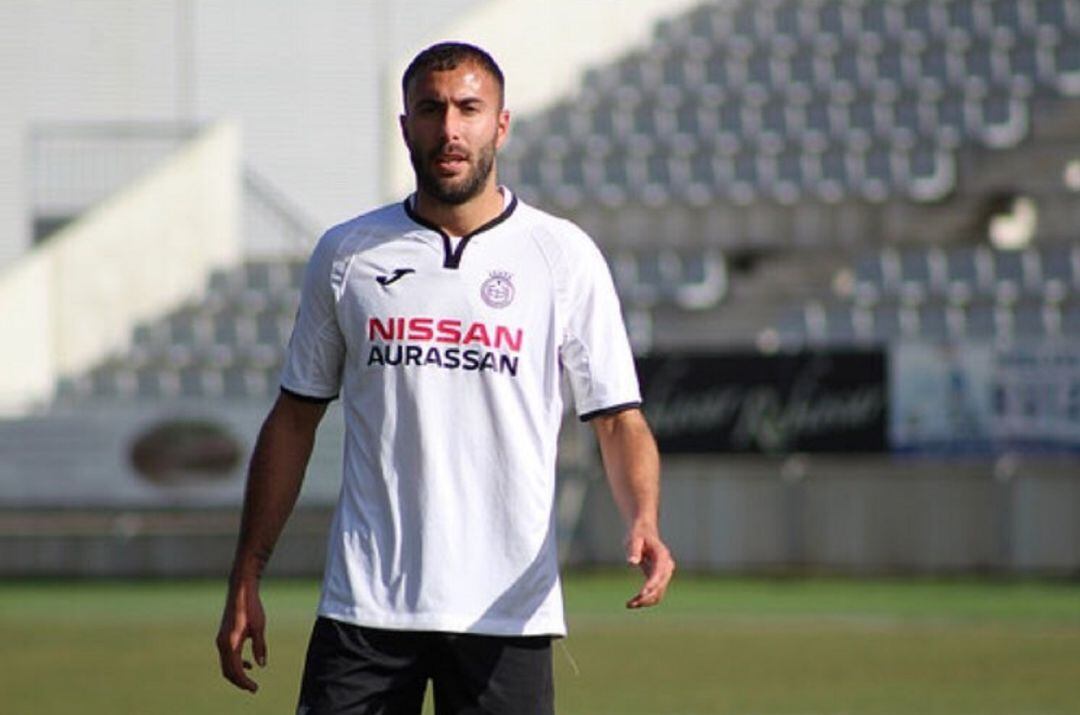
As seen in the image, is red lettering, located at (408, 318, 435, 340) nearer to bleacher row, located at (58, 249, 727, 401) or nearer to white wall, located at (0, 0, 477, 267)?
bleacher row, located at (58, 249, 727, 401)

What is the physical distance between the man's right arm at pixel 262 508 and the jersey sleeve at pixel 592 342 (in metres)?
0.53

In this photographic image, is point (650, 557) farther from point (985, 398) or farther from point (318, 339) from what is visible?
point (985, 398)

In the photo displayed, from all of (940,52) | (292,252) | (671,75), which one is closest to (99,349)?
(292,252)

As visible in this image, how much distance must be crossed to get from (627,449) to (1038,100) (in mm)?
23646

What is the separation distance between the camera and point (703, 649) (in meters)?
16.5

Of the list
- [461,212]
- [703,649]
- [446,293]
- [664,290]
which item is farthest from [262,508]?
[664,290]

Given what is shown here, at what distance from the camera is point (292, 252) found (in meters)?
29.9

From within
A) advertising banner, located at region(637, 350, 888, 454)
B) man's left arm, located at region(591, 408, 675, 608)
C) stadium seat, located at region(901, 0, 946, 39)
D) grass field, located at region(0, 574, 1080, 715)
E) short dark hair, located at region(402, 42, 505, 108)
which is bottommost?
grass field, located at region(0, 574, 1080, 715)

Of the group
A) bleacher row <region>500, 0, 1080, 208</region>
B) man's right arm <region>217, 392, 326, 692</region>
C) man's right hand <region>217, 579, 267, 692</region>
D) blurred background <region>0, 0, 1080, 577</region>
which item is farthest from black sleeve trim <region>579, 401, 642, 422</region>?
bleacher row <region>500, 0, 1080, 208</region>

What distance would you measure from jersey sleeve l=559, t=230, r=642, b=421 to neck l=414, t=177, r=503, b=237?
0.64 ft

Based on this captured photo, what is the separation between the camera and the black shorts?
5.62m

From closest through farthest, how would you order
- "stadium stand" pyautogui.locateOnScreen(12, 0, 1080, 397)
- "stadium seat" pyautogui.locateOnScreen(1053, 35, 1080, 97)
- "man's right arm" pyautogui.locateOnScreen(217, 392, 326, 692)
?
"man's right arm" pyautogui.locateOnScreen(217, 392, 326, 692), "stadium stand" pyautogui.locateOnScreen(12, 0, 1080, 397), "stadium seat" pyautogui.locateOnScreen(1053, 35, 1080, 97)

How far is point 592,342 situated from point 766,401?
61.8 feet

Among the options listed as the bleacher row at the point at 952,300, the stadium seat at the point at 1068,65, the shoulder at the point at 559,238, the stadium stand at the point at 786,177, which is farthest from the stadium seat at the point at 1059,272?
the shoulder at the point at 559,238
